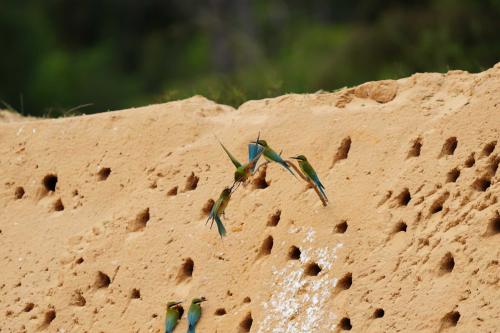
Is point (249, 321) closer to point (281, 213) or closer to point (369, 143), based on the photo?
point (281, 213)

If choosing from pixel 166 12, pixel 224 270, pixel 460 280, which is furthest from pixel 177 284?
pixel 166 12

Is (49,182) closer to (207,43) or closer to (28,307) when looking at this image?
(28,307)

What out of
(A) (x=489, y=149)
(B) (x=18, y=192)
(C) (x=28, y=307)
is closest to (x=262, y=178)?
(A) (x=489, y=149)

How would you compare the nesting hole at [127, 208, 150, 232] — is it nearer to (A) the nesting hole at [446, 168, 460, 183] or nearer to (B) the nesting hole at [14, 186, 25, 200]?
(B) the nesting hole at [14, 186, 25, 200]

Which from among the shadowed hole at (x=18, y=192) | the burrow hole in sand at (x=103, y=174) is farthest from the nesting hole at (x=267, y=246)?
the shadowed hole at (x=18, y=192)

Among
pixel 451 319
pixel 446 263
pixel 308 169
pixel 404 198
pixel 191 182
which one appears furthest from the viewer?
pixel 191 182

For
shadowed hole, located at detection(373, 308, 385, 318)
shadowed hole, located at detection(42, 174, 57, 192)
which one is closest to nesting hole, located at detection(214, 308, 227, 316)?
shadowed hole, located at detection(373, 308, 385, 318)
